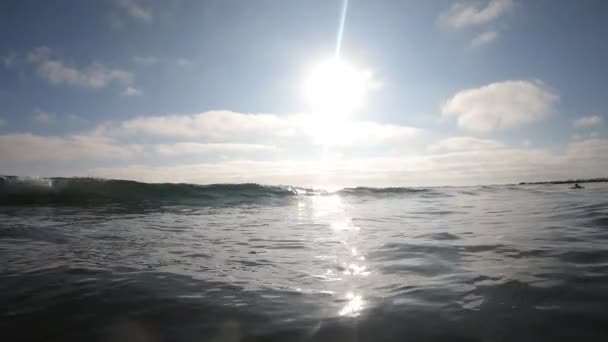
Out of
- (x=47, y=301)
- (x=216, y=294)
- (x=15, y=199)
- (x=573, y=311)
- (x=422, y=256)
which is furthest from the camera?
(x=15, y=199)

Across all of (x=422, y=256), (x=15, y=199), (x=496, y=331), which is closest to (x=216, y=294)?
(x=496, y=331)

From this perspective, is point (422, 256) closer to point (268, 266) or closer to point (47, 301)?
point (268, 266)

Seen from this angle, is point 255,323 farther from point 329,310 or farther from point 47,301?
point 47,301

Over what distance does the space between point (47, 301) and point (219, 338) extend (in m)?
1.39

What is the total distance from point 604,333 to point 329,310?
55.6 inches

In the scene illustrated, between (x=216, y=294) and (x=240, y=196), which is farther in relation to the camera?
(x=240, y=196)

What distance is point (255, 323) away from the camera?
1953 mm

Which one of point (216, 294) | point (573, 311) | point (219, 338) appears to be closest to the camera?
point (219, 338)

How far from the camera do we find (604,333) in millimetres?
1664

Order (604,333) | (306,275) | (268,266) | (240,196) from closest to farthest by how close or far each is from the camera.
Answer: (604,333) < (306,275) < (268,266) < (240,196)

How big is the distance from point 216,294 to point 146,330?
64cm

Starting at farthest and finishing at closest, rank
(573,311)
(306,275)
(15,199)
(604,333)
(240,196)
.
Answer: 1. (240,196)
2. (15,199)
3. (306,275)
4. (573,311)
5. (604,333)

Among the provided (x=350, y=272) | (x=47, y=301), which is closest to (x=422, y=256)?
(x=350, y=272)

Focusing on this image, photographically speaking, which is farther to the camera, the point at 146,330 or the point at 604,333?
the point at 146,330
